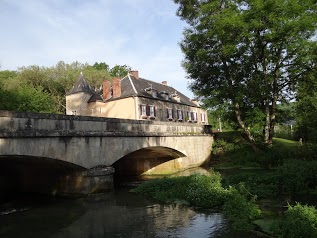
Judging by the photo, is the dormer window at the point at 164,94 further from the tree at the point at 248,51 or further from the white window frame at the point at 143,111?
the tree at the point at 248,51

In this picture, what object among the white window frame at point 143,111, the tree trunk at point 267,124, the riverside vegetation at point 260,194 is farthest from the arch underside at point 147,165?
the white window frame at point 143,111

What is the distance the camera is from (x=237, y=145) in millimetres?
27078

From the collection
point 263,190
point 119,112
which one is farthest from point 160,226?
point 119,112

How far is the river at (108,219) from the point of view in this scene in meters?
9.00

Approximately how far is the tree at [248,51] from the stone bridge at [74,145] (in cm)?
596

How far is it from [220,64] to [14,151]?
61.6 ft

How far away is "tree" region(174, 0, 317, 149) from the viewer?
2027cm

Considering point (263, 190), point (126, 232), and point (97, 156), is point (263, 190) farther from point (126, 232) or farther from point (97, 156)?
point (97, 156)

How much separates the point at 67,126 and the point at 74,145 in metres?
0.96

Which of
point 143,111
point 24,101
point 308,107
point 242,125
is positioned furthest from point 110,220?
point 24,101

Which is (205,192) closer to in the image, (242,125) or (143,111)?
(242,125)

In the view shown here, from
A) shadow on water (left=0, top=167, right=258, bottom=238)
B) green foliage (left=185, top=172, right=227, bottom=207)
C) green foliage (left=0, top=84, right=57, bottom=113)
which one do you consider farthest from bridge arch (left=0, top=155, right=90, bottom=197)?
green foliage (left=0, top=84, right=57, bottom=113)

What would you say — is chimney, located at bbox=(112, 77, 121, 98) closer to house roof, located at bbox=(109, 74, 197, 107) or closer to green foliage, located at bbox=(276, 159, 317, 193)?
house roof, located at bbox=(109, 74, 197, 107)

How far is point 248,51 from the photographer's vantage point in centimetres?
2417
